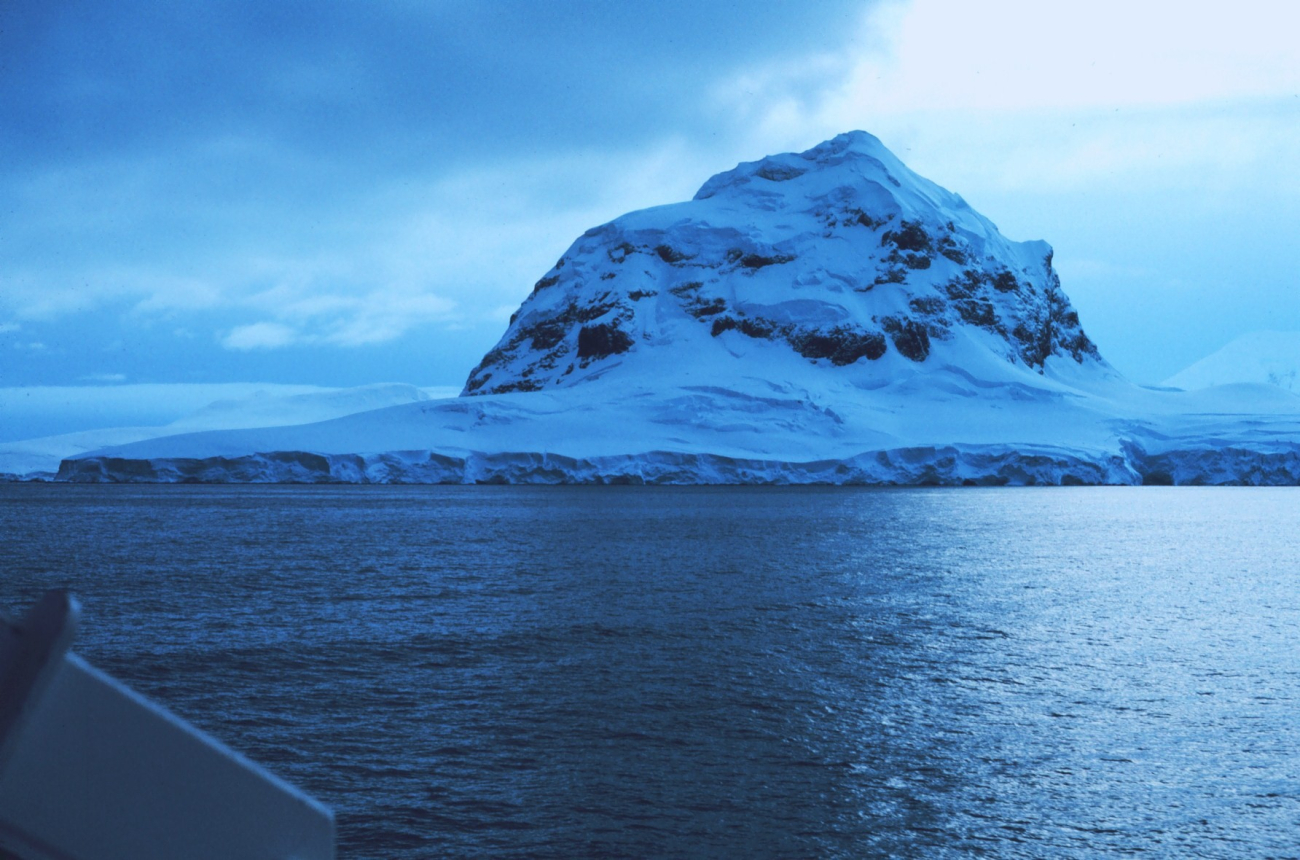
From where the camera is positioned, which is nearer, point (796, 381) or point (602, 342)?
point (796, 381)

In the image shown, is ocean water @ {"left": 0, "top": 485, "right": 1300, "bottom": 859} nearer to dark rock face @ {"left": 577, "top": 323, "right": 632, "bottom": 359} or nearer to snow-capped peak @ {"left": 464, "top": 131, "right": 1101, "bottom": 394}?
snow-capped peak @ {"left": 464, "top": 131, "right": 1101, "bottom": 394}

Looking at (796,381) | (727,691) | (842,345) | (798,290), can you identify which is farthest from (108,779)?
(798,290)

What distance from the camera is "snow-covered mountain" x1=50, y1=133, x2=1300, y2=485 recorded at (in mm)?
94688

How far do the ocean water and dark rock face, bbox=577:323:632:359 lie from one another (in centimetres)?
10837

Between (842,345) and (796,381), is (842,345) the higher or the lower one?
the higher one

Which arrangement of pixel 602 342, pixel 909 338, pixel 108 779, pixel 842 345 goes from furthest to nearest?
pixel 602 342, pixel 909 338, pixel 842 345, pixel 108 779

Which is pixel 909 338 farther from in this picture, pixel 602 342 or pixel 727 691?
pixel 727 691

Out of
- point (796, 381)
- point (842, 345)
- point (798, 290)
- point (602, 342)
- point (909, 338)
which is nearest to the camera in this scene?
point (796, 381)

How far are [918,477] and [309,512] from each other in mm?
58690

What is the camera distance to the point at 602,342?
144625 mm

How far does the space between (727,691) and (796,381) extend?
11457 centimetres

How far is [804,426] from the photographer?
10862 centimetres

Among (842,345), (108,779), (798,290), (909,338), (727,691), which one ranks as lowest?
(727,691)

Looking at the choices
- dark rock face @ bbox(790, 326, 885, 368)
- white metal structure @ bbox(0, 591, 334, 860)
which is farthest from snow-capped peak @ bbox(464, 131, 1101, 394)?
white metal structure @ bbox(0, 591, 334, 860)
